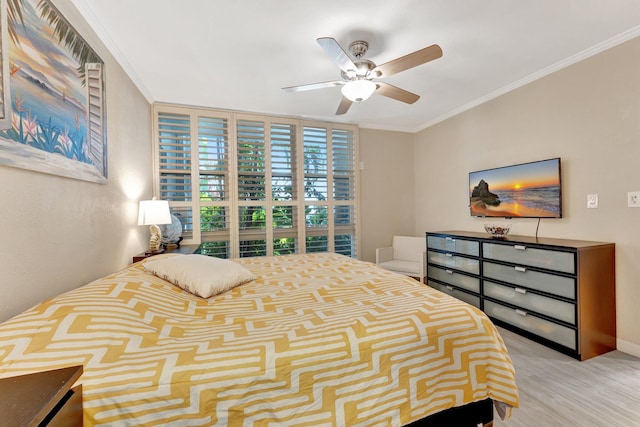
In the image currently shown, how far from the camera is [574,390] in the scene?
1.79 metres

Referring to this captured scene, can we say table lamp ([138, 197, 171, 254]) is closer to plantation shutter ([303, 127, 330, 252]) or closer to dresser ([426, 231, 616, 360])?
plantation shutter ([303, 127, 330, 252])

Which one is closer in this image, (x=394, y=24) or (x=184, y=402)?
(x=184, y=402)

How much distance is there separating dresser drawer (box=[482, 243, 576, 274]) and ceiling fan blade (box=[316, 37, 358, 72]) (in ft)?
7.23

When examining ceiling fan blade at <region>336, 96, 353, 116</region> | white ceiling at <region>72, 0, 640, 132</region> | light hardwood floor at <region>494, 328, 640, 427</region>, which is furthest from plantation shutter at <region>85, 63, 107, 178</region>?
light hardwood floor at <region>494, 328, 640, 427</region>

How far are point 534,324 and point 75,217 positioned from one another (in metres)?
3.59

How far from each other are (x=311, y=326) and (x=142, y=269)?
1.30 metres

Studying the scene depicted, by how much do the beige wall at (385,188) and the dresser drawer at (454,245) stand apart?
88 centimetres

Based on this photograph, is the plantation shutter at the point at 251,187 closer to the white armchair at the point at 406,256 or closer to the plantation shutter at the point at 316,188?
the plantation shutter at the point at 316,188

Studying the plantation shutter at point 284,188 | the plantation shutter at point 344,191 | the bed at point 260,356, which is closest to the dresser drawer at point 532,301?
the bed at point 260,356

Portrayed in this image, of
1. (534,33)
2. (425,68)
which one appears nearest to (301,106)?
(425,68)

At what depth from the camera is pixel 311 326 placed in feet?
3.77

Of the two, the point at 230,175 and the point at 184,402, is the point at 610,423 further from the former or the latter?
the point at 230,175

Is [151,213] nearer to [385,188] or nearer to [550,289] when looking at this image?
[385,188]

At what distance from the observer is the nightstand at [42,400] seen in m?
0.54
